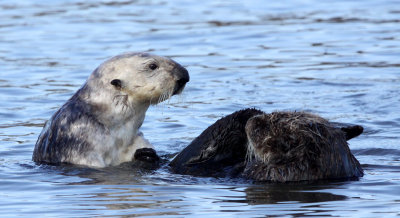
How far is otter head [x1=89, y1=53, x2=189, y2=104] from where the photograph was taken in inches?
275

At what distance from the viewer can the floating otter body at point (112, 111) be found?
23.0 feet

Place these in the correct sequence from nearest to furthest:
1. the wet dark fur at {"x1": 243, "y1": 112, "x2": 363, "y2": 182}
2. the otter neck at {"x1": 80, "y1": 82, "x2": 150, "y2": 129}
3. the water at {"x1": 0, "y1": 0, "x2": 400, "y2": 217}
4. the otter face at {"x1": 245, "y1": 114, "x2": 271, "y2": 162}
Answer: the water at {"x1": 0, "y1": 0, "x2": 400, "y2": 217}
the wet dark fur at {"x1": 243, "y1": 112, "x2": 363, "y2": 182}
the otter face at {"x1": 245, "y1": 114, "x2": 271, "y2": 162}
the otter neck at {"x1": 80, "y1": 82, "x2": 150, "y2": 129}

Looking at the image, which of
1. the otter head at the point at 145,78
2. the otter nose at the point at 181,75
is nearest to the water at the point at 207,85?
the otter head at the point at 145,78

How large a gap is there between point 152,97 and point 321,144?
1.49 metres

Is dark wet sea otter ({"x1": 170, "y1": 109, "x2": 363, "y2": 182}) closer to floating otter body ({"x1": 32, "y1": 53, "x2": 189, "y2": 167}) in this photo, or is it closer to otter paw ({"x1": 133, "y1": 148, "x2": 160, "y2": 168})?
otter paw ({"x1": 133, "y1": 148, "x2": 160, "y2": 168})

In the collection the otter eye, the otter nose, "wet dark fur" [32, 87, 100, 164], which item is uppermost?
the otter eye

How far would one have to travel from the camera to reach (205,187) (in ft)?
20.7

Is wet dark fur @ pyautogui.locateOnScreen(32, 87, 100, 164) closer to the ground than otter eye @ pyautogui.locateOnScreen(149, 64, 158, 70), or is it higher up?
closer to the ground

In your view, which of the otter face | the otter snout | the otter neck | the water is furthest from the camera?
the otter neck

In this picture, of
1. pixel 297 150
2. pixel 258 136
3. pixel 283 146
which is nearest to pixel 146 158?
pixel 258 136

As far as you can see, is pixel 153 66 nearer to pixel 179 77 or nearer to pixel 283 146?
pixel 179 77

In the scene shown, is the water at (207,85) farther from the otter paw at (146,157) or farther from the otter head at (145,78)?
the otter head at (145,78)

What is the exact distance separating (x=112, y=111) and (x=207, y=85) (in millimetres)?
3851

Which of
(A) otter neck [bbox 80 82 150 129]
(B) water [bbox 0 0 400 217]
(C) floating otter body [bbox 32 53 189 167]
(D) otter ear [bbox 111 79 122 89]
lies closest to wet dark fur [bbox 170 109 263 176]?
(B) water [bbox 0 0 400 217]
